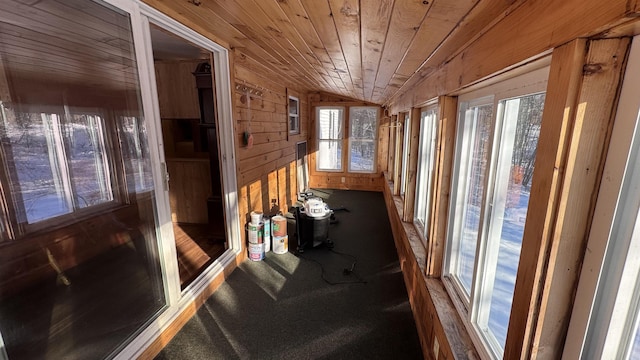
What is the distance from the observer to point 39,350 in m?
1.24

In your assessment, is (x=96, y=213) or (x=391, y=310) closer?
(x=96, y=213)

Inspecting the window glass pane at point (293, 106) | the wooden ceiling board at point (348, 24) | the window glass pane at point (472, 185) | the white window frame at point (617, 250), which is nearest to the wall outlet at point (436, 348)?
the window glass pane at point (472, 185)

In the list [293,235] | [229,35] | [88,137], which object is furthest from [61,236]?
[293,235]

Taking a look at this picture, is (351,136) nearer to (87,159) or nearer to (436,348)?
(436,348)

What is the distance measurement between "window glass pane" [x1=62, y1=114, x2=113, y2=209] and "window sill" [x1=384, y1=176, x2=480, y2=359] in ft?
6.42

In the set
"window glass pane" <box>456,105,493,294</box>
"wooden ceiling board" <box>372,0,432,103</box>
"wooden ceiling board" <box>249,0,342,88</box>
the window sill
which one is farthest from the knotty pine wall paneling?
"window glass pane" <box>456,105,493,294</box>

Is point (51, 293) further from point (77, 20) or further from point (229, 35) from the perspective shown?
point (229, 35)

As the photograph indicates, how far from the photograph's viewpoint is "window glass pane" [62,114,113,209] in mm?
1287

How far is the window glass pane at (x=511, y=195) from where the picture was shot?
102 cm

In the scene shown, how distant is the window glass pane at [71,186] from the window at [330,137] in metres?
5.10

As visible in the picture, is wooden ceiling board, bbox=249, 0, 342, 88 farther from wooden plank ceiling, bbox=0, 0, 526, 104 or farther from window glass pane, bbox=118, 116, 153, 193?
window glass pane, bbox=118, 116, 153, 193

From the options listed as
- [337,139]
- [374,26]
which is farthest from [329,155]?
[374,26]

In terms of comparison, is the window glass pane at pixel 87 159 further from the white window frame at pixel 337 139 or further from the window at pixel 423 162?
the white window frame at pixel 337 139

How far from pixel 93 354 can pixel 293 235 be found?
8.11ft
